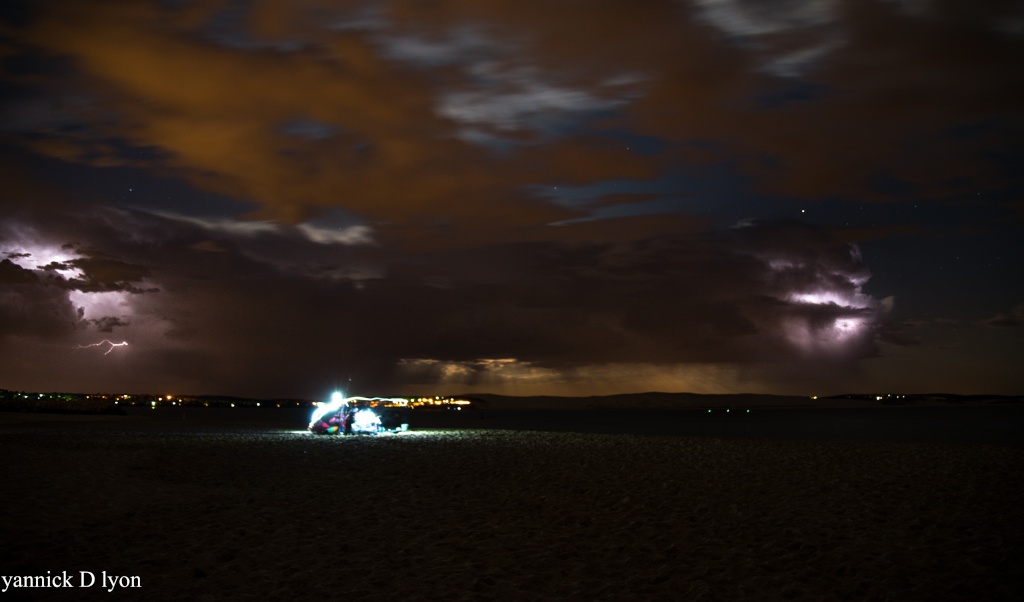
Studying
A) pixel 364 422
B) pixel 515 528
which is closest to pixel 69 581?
pixel 515 528

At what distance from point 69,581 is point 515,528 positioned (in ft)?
21.7

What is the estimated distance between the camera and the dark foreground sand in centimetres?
940

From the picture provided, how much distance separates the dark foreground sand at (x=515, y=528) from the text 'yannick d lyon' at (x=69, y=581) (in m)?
0.17

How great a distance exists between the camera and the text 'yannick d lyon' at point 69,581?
30.1 feet

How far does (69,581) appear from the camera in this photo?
369 inches

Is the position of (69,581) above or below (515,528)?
above

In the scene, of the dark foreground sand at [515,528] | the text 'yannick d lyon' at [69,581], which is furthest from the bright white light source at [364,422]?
the text 'yannick d lyon' at [69,581]

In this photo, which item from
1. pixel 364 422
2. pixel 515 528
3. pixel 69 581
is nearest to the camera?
pixel 69 581

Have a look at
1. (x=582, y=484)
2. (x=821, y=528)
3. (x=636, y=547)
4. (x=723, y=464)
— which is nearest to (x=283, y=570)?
(x=636, y=547)

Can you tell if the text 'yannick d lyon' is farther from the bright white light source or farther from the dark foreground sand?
the bright white light source

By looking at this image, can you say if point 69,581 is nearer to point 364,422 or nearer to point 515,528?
point 515,528

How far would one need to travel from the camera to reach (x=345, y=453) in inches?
1072

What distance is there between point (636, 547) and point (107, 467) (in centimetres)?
1503

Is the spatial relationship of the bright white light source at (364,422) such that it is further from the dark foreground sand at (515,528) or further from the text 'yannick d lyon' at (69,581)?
the text 'yannick d lyon' at (69,581)
